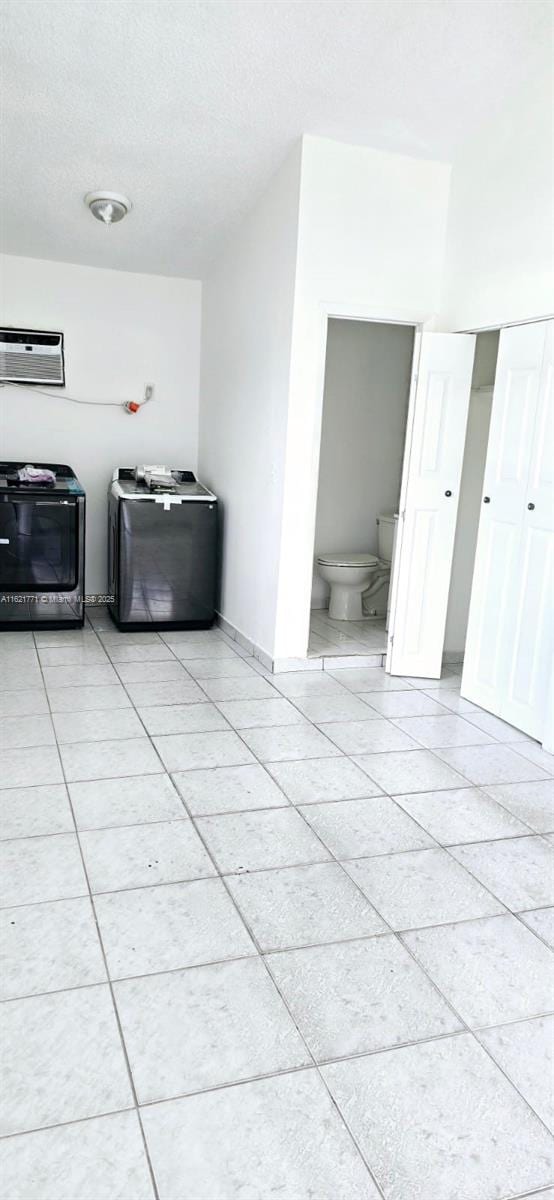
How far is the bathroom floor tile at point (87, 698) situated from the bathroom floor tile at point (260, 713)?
476 mm

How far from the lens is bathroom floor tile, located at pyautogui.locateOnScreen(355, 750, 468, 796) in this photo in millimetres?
2857

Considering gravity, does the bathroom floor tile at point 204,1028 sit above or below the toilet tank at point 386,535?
below

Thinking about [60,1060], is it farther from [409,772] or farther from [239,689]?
[239,689]

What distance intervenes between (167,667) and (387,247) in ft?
8.01

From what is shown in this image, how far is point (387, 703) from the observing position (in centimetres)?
380

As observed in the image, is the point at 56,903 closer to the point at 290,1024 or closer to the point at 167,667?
the point at 290,1024

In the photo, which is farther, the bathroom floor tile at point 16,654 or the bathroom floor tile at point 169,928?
the bathroom floor tile at point 16,654

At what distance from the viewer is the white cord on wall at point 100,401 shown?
17.9ft

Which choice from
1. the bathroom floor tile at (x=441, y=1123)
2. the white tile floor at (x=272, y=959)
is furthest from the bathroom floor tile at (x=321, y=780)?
the bathroom floor tile at (x=441, y=1123)

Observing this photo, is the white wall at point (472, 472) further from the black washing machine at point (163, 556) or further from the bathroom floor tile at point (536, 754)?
the black washing machine at point (163, 556)

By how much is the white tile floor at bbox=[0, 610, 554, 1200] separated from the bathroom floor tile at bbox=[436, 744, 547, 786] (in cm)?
1

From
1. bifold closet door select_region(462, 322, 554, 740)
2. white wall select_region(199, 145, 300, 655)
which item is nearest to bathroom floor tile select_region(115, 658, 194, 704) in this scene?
white wall select_region(199, 145, 300, 655)

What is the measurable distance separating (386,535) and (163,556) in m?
1.56

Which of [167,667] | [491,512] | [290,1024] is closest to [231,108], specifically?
[491,512]
